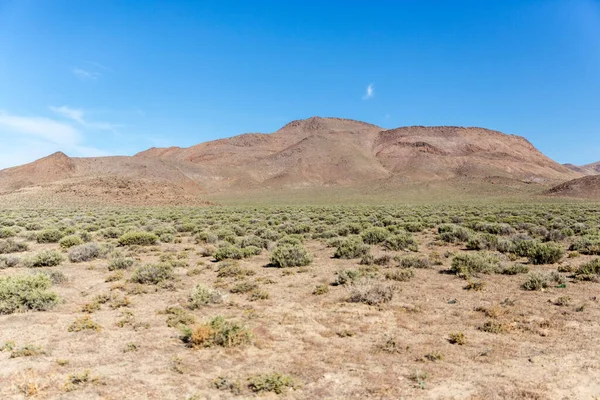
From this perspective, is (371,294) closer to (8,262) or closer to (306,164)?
(8,262)

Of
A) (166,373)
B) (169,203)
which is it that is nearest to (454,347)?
(166,373)

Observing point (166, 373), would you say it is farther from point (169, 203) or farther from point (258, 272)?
point (169, 203)

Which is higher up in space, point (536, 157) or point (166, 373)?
point (536, 157)

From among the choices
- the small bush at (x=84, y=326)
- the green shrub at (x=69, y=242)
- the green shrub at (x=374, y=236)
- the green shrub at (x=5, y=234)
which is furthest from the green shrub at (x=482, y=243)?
the green shrub at (x=5, y=234)

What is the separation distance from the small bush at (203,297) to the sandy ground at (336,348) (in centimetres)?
17

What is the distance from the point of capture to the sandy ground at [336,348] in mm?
5094

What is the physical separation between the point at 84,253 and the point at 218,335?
9.73 meters

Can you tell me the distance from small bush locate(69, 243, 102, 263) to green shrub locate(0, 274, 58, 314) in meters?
4.85

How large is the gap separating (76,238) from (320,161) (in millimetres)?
107943

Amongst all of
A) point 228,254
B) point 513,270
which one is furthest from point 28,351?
point 513,270

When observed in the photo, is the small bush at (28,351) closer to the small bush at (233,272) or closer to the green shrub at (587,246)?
the small bush at (233,272)

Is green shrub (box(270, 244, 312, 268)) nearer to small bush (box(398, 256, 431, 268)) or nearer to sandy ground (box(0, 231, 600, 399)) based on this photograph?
sandy ground (box(0, 231, 600, 399))

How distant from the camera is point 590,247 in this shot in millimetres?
14523

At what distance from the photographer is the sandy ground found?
16.7 ft
